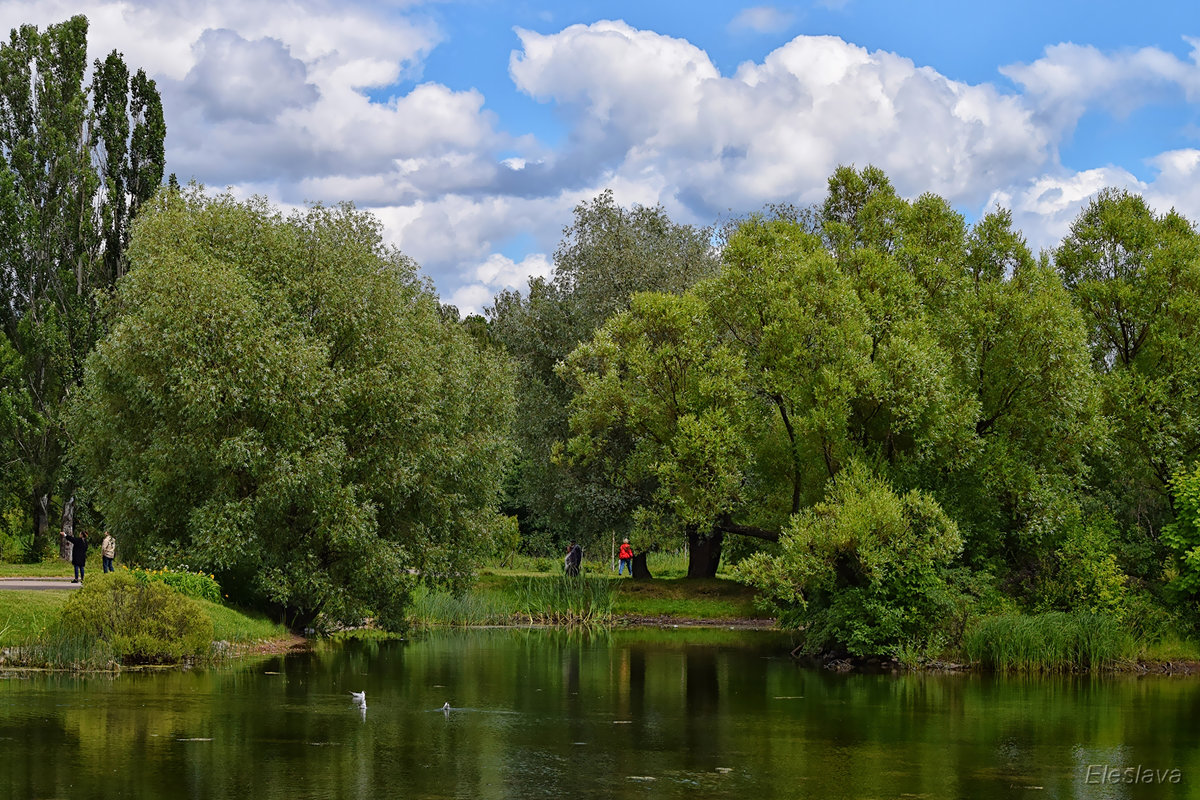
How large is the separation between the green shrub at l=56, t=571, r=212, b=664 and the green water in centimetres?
149

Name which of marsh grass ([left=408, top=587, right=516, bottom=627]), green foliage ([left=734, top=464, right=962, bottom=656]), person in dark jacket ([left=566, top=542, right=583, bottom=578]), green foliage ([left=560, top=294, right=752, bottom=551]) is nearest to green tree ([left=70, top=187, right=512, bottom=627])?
green foliage ([left=560, top=294, right=752, bottom=551])

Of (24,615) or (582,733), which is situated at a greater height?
(24,615)

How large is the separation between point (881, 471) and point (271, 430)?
19510 millimetres

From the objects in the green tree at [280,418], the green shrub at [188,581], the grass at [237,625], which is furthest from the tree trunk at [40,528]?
the green shrub at [188,581]

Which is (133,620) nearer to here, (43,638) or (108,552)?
(43,638)

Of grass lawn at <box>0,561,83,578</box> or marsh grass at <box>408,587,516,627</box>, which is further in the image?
marsh grass at <box>408,587,516,627</box>

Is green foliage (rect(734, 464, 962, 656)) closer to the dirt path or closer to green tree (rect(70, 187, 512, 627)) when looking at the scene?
green tree (rect(70, 187, 512, 627))

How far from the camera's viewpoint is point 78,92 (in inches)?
2229

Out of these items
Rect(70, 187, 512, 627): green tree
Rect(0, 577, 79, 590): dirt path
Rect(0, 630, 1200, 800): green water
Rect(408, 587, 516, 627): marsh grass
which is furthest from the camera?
Rect(408, 587, 516, 627): marsh grass

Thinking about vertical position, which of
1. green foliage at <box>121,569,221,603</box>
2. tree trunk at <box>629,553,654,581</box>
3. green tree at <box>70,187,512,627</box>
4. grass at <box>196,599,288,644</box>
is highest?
green tree at <box>70,187,512,627</box>

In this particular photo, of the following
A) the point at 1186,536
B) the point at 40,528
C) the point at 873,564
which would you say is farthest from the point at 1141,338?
the point at 40,528

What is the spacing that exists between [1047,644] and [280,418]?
2402 cm

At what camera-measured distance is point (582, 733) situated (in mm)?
23641

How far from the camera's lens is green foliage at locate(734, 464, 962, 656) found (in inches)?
1452
